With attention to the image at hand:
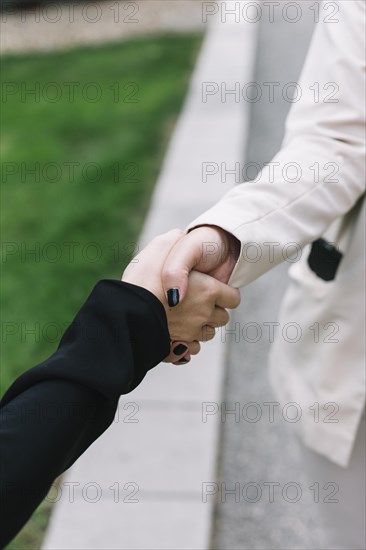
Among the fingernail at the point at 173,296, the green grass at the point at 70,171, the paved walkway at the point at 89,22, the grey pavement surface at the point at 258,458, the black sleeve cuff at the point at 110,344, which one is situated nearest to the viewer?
the black sleeve cuff at the point at 110,344

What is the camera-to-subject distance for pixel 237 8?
415 inches

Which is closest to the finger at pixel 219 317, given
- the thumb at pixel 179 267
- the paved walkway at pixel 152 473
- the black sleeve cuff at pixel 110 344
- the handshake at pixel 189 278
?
the handshake at pixel 189 278

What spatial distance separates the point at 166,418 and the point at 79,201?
8.25 feet

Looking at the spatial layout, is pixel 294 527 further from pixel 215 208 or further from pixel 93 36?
pixel 93 36

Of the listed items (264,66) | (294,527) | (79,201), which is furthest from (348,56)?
(264,66)

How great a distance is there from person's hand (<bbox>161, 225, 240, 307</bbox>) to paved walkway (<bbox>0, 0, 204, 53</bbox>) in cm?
907

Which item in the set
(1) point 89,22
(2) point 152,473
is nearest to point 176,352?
(2) point 152,473

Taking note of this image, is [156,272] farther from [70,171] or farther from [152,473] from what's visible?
[70,171]

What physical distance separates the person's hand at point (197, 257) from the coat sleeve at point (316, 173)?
0.08 feet

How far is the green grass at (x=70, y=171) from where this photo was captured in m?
4.46

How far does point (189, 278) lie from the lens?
1.75 metres

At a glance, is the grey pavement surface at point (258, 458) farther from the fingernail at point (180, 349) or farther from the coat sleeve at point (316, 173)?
the coat sleeve at point (316, 173)

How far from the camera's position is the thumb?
1.67 m

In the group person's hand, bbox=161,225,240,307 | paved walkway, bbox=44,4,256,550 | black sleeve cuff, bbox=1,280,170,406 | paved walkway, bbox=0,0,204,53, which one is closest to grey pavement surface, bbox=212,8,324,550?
paved walkway, bbox=44,4,256,550
